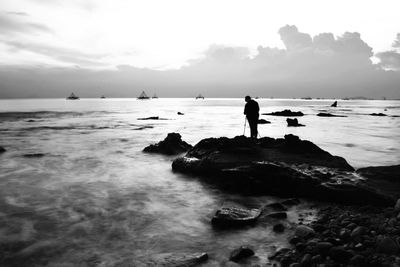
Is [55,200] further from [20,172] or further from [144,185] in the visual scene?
[20,172]

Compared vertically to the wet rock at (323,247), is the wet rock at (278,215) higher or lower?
lower

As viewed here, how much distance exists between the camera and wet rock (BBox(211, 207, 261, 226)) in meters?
7.01

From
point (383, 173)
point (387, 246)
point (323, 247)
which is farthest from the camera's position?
point (383, 173)

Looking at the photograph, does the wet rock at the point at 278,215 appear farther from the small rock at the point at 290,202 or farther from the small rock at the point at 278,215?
the small rock at the point at 290,202

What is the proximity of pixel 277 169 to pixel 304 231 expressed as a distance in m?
3.77

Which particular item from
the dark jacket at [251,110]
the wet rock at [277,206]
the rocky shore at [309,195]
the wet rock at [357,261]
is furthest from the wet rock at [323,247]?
the dark jacket at [251,110]

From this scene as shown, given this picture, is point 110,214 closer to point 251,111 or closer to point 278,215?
point 278,215

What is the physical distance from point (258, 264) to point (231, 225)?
1721mm

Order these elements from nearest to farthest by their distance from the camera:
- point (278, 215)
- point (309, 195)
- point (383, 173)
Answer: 1. point (278, 215)
2. point (309, 195)
3. point (383, 173)

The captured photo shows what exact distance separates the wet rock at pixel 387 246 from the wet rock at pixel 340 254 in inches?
19.4

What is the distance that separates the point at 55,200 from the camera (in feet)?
30.3

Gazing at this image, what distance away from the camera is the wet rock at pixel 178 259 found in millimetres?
5402

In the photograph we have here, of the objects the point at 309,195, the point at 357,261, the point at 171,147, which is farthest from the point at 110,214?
the point at 171,147

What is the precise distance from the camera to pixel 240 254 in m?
5.58
